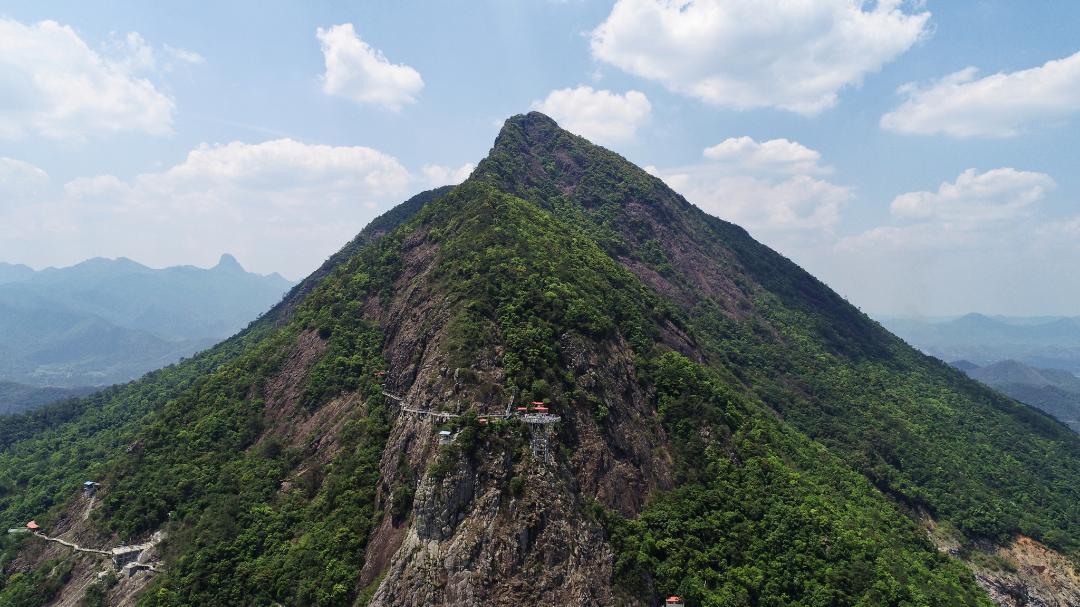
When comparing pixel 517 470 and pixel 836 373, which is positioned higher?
pixel 836 373

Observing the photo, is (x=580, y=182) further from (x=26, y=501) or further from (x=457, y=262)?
(x=26, y=501)

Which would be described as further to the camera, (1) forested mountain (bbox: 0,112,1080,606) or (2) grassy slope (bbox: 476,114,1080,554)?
(2) grassy slope (bbox: 476,114,1080,554)

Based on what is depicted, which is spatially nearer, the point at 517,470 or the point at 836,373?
the point at 517,470

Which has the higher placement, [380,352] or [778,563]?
[380,352]

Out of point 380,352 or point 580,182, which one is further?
point 580,182

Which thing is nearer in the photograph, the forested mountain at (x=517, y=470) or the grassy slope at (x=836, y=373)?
the forested mountain at (x=517, y=470)

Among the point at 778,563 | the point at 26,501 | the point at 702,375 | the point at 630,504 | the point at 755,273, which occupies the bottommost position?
the point at 26,501

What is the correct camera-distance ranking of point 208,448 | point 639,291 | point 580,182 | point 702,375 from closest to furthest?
point 208,448 < point 702,375 < point 639,291 < point 580,182

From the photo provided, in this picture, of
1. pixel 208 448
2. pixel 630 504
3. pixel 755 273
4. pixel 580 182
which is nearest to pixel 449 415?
pixel 630 504
